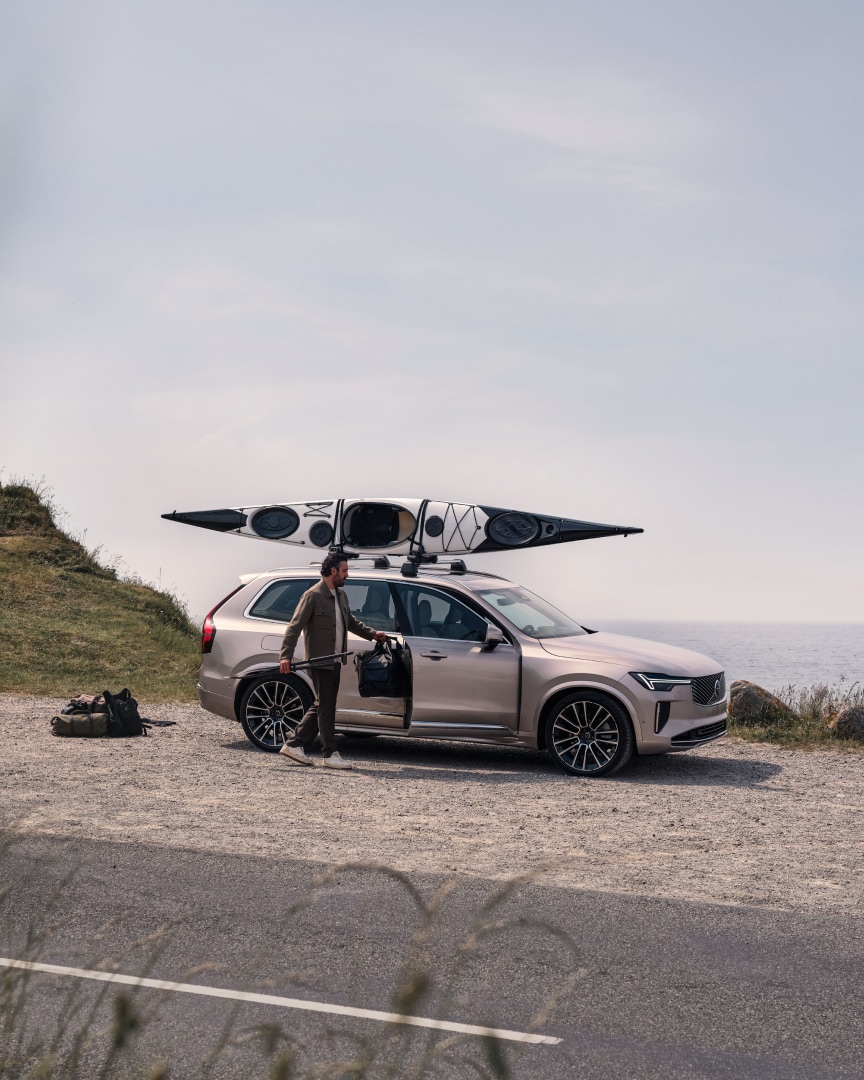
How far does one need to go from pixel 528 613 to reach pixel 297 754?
115 inches

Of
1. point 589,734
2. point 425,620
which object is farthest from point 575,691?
point 425,620

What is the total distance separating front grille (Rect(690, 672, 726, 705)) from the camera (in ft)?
38.6

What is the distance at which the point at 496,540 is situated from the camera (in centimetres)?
1475

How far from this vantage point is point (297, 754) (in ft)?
39.6

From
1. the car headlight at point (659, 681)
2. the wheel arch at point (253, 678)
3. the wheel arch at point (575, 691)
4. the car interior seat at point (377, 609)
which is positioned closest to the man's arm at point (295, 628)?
the wheel arch at point (253, 678)

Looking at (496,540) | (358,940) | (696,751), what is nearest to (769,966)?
(358,940)

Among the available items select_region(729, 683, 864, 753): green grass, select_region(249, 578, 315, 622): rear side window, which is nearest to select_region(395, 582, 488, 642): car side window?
select_region(249, 578, 315, 622): rear side window

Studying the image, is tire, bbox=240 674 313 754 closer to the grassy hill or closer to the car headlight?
the car headlight

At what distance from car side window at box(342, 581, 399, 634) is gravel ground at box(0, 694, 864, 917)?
4.87ft

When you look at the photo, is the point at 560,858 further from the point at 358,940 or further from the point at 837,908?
the point at 358,940

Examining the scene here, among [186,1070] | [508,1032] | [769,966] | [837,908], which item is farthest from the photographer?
[837,908]

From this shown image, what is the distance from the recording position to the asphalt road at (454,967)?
438 cm

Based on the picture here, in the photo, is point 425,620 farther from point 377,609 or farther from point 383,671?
point 383,671

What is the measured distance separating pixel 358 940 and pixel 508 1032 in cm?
136
